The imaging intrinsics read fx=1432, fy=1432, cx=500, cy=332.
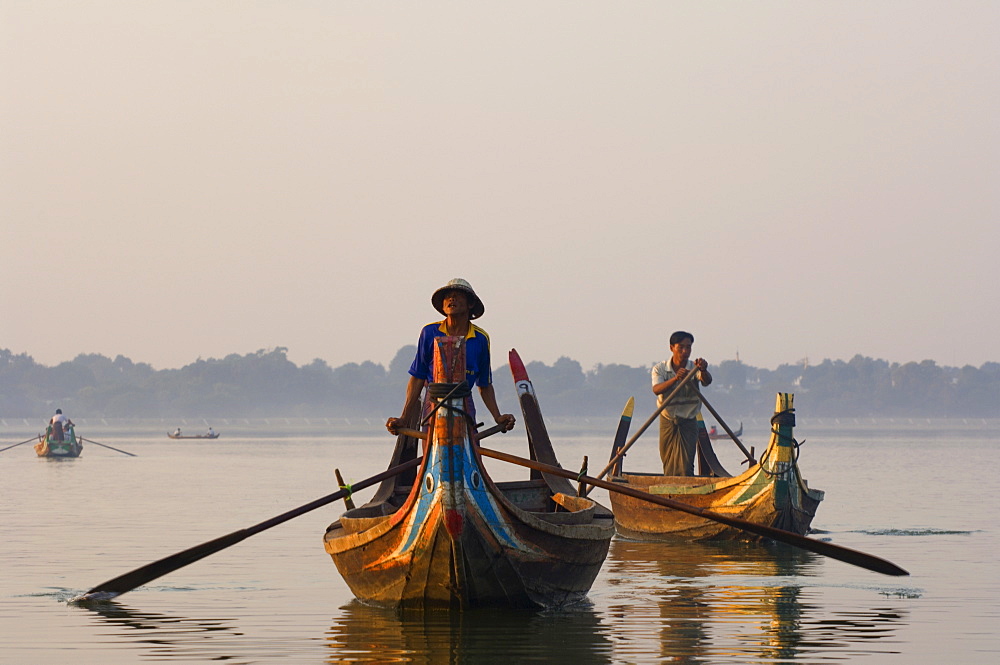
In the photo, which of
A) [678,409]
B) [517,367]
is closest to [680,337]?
[678,409]

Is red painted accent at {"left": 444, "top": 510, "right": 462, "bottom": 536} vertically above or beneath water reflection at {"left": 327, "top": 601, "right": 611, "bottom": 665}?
above

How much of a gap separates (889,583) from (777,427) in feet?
12.0

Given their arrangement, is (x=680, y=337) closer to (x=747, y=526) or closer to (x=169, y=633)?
(x=747, y=526)

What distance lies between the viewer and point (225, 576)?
16047 millimetres

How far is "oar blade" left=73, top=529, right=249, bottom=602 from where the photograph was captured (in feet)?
42.3

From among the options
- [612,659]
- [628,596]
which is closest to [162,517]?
[628,596]

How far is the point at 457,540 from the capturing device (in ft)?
37.1

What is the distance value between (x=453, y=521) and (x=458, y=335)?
6.32 feet

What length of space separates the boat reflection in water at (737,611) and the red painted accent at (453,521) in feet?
5.17

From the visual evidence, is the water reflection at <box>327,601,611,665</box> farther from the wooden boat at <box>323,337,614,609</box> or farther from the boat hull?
the boat hull

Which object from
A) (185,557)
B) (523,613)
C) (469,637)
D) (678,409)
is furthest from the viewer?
(678,409)

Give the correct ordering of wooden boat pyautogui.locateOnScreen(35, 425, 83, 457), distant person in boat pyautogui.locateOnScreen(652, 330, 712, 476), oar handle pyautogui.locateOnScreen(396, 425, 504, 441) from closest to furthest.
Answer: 1. oar handle pyautogui.locateOnScreen(396, 425, 504, 441)
2. distant person in boat pyautogui.locateOnScreen(652, 330, 712, 476)
3. wooden boat pyautogui.locateOnScreen(35, 425, 83, 457)

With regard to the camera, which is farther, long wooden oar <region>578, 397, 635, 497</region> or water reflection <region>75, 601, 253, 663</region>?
long wooden oar <region>578, 397, 635, 497</region>

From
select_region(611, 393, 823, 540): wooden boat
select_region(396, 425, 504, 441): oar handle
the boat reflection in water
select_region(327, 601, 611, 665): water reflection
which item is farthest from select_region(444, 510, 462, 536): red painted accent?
select_region(611, 393, 823, 540): wooden boat
